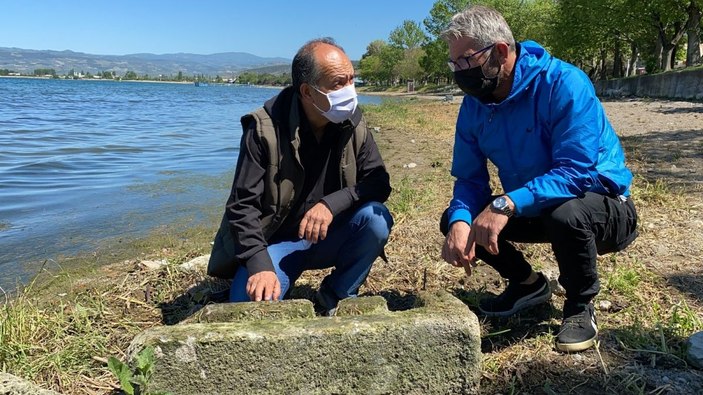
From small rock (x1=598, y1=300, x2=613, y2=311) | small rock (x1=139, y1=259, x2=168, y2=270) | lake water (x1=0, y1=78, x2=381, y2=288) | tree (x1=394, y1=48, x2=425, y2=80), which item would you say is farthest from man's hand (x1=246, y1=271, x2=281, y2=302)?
tree (x1=394, y1=48, x2=425, y2=80)

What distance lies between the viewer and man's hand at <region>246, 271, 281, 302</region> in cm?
237

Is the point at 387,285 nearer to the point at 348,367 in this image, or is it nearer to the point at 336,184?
the point at 336,184

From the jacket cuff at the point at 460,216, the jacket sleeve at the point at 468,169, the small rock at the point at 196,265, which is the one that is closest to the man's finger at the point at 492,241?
the jacket cuff at the point at 460,216

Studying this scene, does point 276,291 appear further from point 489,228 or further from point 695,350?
point 695,350

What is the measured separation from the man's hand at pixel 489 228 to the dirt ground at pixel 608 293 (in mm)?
525

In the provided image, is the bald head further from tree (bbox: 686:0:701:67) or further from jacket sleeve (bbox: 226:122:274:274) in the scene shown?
tree (bbox: 686:0:701:67)

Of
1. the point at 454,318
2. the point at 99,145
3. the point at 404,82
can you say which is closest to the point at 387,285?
the point at 454,318

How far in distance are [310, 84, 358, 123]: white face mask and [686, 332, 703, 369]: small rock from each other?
5.94 ft

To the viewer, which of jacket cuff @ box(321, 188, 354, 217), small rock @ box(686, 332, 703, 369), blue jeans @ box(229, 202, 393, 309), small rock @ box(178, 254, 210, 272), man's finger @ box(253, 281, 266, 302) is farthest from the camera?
small rock @ box(178, 254, 210, 272)

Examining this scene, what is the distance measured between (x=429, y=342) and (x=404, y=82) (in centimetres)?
9390

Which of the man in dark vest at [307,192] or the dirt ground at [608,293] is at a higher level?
the man in dark vest at [307,192]

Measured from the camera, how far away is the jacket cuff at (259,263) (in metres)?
2.48

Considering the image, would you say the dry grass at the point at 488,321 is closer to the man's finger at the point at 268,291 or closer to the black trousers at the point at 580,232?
the black trousers at the point at 580,232

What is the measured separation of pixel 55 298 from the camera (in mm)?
3625
